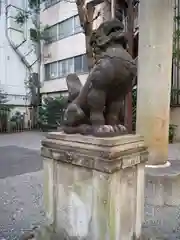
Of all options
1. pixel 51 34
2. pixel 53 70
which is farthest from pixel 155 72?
pixel 51 34

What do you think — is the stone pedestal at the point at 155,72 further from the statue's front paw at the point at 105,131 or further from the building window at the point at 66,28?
the building window at the point at 66,28

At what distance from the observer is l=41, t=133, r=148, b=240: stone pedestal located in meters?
1.54

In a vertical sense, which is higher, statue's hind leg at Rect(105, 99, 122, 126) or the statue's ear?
the statue's ear

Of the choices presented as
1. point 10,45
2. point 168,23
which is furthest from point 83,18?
point 10,45

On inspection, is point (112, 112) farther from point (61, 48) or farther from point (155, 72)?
point (61, 48)

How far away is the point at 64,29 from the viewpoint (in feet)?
41.9

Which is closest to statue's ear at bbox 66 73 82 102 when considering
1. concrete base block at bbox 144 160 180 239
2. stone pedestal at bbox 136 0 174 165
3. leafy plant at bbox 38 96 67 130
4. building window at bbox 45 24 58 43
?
stone pedestal at bbox 136 0 174 165

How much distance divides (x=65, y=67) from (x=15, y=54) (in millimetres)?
3101

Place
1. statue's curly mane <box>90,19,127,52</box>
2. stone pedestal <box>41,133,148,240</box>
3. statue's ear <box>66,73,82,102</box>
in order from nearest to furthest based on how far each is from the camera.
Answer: stone pedestal <box>41,133,148,240</box> < statue's curly mane <box>90,19,127,52</box> < statue's ear <box>66,73,82,102</box>

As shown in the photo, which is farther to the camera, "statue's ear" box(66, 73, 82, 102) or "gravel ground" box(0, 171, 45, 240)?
"gravel ground" box(0, 171, 45, 240)

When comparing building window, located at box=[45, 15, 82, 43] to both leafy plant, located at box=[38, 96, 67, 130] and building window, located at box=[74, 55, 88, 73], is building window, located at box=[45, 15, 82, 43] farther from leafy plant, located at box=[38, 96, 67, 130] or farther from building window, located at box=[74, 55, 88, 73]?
leafy plant, located at box=[38, 96, 67, 130]

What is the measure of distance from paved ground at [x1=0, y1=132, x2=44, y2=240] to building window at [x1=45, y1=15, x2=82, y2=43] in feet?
27.4

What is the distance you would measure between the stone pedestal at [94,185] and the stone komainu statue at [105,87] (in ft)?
0.39

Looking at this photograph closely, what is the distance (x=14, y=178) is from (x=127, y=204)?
2965 mm
